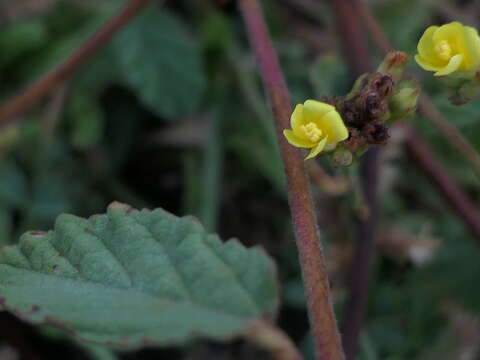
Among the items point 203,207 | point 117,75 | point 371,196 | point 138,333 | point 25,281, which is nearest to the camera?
point 138,333

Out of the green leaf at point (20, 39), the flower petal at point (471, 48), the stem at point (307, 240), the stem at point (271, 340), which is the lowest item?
the stem at point (271, 340)

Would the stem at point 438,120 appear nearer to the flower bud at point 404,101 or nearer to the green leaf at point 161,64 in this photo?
the flower bud at point 404,101

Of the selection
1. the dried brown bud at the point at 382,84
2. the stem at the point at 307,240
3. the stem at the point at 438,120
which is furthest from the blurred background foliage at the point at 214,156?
the dried brown bud at the point at 382,84

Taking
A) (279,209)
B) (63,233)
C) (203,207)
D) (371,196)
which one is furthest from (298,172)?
(279,209)

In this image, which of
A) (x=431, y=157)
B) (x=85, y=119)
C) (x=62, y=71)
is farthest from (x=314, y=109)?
(x=85, y=119)

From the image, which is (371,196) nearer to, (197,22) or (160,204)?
(160,204)
